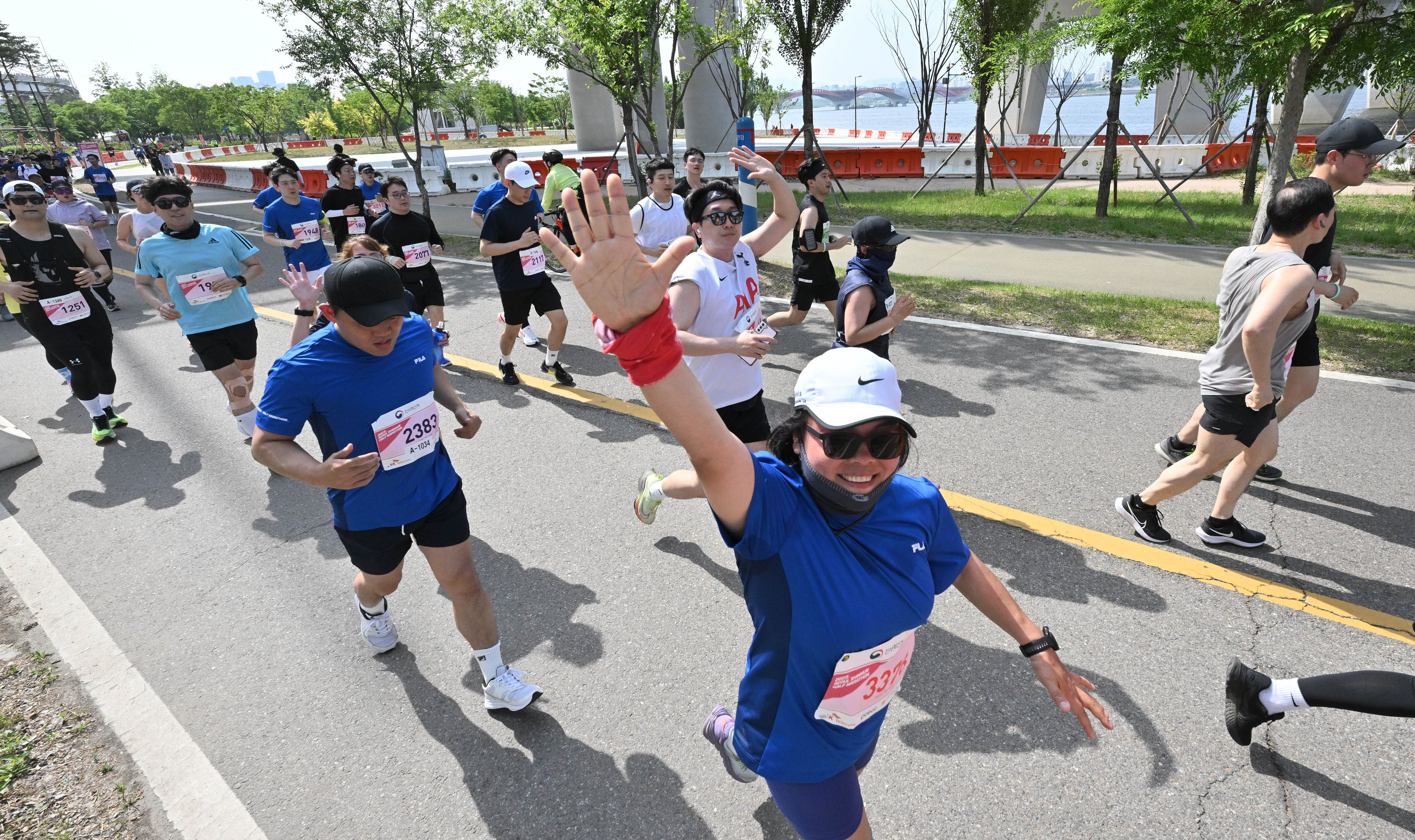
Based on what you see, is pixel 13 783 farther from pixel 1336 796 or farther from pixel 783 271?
pixel 783 271

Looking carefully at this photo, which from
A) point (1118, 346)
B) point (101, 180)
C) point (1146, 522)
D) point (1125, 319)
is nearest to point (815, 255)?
point (1118, 346)

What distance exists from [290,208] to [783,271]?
20.8ft

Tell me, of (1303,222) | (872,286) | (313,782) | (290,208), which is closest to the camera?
(313,782)

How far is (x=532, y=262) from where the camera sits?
666cm

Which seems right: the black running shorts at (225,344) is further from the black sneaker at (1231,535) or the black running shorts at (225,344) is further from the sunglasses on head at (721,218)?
the black sneaker at (1231,535)

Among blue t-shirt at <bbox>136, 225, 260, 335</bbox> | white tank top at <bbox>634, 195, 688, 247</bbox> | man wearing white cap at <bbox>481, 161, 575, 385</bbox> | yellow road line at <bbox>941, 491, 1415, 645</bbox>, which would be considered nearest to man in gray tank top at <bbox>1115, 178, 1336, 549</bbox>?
yellow road line at <bbox>941, 491, 1415, 645</bbox>

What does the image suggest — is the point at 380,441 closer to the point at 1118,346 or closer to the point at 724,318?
the point at 724,318

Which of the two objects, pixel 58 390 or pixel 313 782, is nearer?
pixel 313 782

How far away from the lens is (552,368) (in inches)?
279

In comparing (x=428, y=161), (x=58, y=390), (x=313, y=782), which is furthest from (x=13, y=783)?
(x=428, y=161)

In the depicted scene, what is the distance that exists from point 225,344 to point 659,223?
392cm

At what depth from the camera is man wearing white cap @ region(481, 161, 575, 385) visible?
656cm

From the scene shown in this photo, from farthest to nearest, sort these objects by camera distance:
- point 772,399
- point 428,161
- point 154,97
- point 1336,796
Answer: point 154,97 < point 428,161 < point 772,399 < point 1336,796

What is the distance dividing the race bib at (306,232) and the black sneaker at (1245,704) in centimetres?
857
